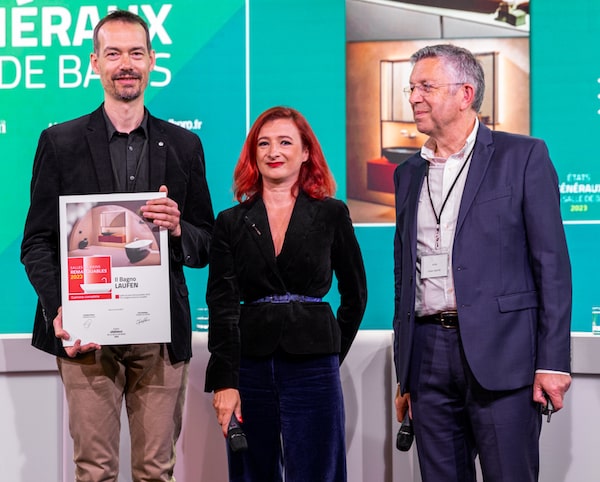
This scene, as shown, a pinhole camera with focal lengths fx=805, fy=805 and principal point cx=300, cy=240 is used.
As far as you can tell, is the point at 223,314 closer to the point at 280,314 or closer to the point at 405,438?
the point at 280,314

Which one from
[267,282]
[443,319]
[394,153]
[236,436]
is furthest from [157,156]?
[394,153]

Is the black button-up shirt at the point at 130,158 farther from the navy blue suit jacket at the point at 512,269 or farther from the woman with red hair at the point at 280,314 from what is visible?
the navy blue suit jacket at the point at 512,269

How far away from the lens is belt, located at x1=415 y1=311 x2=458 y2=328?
232 centimetres

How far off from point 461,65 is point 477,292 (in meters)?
0.69

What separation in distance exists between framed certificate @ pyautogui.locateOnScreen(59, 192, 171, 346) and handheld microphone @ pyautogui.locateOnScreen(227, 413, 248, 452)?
1.07 feet

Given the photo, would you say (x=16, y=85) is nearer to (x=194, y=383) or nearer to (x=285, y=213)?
(x=194, y=383)

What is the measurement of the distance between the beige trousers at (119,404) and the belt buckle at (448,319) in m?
0.86

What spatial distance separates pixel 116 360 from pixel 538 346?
1.29 meters

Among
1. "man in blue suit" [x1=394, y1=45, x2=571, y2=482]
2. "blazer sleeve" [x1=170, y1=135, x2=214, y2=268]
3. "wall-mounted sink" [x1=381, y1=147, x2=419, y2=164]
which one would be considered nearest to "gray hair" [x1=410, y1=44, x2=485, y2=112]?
"man in blue suit" [x1=394, y1=45, x2=571, y2=482]

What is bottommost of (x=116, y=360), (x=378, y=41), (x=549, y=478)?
(x=549, y=478)

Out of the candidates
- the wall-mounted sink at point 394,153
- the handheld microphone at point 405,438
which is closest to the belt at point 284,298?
the handheld microphone at point 405,438

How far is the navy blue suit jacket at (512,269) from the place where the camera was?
2240mm

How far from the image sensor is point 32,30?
13.5 ft

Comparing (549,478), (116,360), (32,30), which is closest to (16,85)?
(32,30)
